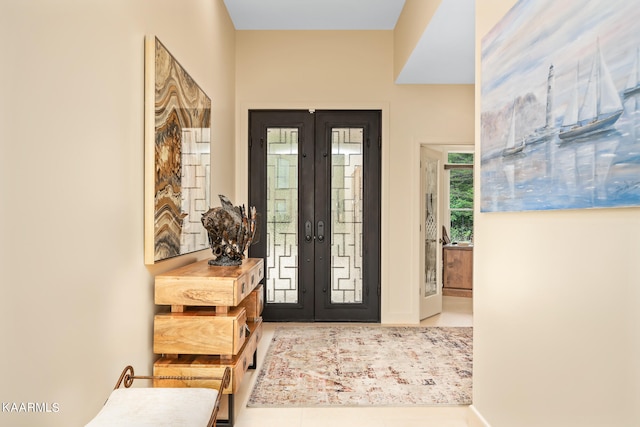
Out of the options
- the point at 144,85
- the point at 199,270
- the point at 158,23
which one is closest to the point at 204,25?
the point at 158,23

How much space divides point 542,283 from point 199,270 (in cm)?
181

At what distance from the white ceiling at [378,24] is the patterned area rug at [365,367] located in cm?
258

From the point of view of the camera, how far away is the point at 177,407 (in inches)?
65.5

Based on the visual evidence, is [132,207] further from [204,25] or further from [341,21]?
[341,21]

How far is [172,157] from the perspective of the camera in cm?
274

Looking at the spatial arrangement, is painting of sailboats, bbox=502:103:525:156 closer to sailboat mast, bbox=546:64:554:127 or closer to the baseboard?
sailboat mast, bbox=546:64:554:127

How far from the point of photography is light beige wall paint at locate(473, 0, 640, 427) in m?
1.36

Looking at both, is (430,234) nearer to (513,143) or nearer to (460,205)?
(460,205)

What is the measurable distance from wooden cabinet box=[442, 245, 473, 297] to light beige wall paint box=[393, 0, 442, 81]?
301 cm

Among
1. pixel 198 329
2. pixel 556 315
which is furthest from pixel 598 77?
pixel 198 329

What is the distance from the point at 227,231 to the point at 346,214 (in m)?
2.40

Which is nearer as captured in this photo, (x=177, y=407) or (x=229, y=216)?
(x=177, y=407)

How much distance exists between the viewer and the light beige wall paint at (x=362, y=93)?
204 inches

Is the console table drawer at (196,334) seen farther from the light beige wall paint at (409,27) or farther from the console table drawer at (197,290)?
the light beige wall paint at (409,27)
